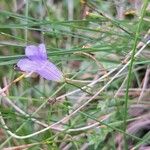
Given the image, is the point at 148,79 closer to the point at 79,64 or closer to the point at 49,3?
the point at 79,64

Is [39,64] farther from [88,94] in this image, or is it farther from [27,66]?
[88,94]

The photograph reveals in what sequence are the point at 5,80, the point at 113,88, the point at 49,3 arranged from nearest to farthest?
the point at 113,88 → the point at 5,80 → the point at 49,3

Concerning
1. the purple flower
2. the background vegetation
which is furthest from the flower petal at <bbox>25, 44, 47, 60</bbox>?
the background vegetation

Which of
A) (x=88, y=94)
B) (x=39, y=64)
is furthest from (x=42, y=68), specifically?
(x=88, y=94)

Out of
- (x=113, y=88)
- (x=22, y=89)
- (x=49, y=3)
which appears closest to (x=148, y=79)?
(x=113, y=88)

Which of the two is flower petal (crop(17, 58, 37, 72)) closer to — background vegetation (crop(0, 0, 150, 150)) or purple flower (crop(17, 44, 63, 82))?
purple flower (crop(17, 44, 63, 82))

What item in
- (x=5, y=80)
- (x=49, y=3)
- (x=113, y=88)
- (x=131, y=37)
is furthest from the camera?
(x=49, y=3)
